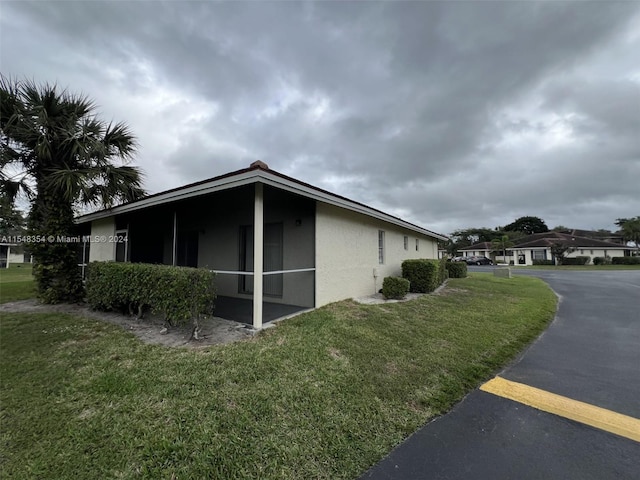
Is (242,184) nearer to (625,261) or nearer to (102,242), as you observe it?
(102,242)

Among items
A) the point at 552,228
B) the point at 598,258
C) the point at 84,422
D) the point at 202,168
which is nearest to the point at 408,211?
the point at 598,258

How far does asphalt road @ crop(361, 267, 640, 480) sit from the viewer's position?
2.13m

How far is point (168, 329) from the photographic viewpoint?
5.12 metres

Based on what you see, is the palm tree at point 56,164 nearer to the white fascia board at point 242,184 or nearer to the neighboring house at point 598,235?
the white fascia board at point 242,184

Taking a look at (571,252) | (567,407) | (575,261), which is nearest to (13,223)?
(567,407)

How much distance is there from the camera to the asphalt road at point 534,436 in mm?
2131

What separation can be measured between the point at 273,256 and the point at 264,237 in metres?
0.65

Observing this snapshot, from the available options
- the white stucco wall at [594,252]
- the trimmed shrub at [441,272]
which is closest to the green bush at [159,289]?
the trimmed shrub at [441,272]

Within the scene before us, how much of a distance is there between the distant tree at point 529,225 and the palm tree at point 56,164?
80656 mm

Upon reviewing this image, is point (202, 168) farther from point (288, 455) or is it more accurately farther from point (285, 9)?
point (288, 455)

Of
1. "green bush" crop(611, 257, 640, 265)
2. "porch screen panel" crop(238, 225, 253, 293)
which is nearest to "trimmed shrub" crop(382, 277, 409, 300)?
"porch screen panel" crop(238, 225, 253, 293)

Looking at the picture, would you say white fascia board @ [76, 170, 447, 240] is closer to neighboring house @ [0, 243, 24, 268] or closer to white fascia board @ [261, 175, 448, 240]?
white fascia board @ [261, 175, 448, 240]

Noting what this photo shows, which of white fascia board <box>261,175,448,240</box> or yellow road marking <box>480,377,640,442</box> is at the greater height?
white fascia board <box>261,175,448,240</box>

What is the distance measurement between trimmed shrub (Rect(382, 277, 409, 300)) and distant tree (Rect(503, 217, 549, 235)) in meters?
74.0
